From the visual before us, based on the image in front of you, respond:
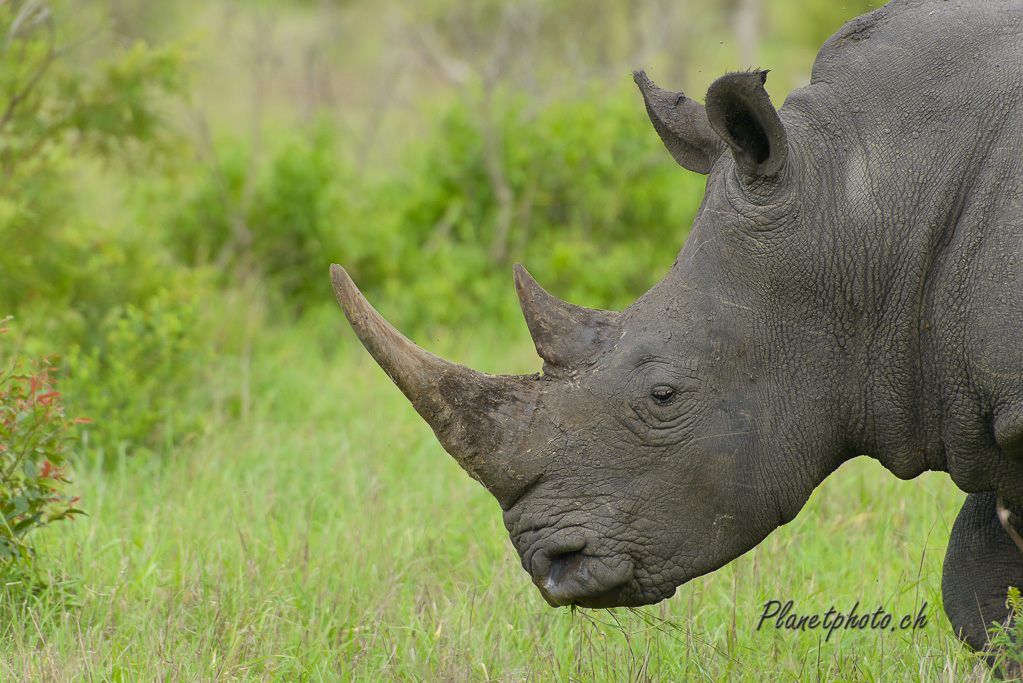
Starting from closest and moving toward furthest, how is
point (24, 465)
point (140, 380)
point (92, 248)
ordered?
1. point (24, 465)
2. point (140, 380)
3. point (92, 248)

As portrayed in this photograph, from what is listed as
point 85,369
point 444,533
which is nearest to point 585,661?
point 444,533

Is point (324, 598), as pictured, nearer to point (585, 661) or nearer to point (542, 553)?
point (585, 661)

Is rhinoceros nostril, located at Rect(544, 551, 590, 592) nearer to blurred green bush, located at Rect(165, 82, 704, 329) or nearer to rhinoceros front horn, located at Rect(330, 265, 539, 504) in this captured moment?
rhinoceros front horn, located at Rect(330, 265, 539, 504)

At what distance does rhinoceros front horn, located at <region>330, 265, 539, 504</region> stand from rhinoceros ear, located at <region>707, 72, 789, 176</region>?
2.59 feet

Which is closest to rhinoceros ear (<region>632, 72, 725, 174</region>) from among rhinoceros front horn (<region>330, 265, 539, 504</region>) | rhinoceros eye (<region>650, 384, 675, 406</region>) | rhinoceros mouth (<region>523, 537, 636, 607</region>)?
rhinoceros eye (<region>650, 384, 675, 406</region>)

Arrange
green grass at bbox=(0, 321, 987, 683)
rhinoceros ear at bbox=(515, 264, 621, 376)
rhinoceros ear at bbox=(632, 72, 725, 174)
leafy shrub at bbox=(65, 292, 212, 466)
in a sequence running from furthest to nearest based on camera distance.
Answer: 1. leafy shrub at bbox=(65, 292, 212, 466)
2. green grass at bbox=(0, 321, 987, 683)
3. rhinoceros ear at bbox=(632, 72, 725, 174)
4. rhinoceros ear at bbox=(515, 264, 621, 376)

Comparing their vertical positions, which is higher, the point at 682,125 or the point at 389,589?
the point at 682,125

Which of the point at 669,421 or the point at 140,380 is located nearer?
the point at 669,421

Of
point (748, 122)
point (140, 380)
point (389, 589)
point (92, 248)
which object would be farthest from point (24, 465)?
point (92, 248)

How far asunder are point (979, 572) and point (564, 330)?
143cm

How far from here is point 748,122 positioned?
2729 millimetres

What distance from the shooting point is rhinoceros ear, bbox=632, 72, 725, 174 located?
314cm

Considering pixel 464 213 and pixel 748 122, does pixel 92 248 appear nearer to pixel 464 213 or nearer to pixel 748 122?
pixel 464 213

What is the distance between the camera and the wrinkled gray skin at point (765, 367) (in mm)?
2725
